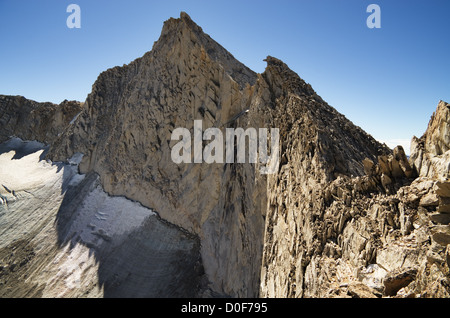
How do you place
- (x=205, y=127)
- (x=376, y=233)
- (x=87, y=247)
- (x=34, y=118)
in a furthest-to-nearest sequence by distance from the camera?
(x=34, y=118) < (x=87, y=247) < (x=205, y=127) < (x=376, y=233)

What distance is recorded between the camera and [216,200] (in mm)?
23250

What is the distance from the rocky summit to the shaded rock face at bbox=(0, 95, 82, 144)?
1426cm

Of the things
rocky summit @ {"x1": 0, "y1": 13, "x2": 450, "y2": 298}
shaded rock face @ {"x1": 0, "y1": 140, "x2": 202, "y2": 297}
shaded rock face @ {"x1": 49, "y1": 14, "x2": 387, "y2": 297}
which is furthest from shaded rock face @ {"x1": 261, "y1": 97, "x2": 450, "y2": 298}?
shaded rock face @ {"x1": 0, "y1": 140, "x2": 202, "y2": 297}

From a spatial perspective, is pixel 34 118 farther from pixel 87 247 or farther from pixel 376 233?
pixel 376 233

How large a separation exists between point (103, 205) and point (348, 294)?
96.8 feet

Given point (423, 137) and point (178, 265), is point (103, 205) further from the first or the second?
point (423, 137)

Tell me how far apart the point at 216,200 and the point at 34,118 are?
6046 centimetres

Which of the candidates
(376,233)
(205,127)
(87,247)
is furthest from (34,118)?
(376,233)

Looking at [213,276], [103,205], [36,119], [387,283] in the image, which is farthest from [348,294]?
[36,119]

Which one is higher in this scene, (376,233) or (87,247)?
(376,233)

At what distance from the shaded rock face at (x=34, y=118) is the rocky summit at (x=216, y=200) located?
14.3 metres

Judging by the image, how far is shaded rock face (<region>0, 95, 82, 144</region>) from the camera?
5984 centimetres

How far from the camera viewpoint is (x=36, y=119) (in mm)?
63250
